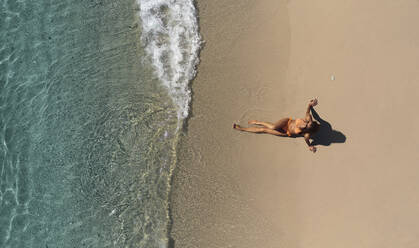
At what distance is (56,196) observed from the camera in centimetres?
682

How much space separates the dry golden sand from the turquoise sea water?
0.80 meters

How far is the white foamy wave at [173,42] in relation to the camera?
6848 mm

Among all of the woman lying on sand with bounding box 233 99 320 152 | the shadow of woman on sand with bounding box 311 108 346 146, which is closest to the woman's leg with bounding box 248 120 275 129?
the woman lying on sand with bounding box 233 99 320 152

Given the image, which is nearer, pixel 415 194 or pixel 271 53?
pixel 415 194

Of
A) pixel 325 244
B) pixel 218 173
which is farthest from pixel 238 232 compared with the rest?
pixel 325 244

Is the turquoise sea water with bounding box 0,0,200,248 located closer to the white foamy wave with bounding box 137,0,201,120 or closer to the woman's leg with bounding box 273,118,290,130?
the white foamy wave with bounding box 137,0,201,120

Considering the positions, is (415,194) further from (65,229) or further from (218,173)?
(65,229)

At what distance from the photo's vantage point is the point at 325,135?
6.36 meters

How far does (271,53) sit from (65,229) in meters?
5.93

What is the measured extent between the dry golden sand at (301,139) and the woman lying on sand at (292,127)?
189 millimetres

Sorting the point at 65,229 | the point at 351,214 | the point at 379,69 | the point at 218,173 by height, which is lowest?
the point at 65,229

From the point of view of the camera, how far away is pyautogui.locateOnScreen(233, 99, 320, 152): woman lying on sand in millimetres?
5781

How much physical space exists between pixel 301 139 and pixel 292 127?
558 mm

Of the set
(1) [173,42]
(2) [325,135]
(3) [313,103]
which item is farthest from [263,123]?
(1) [173,42]
